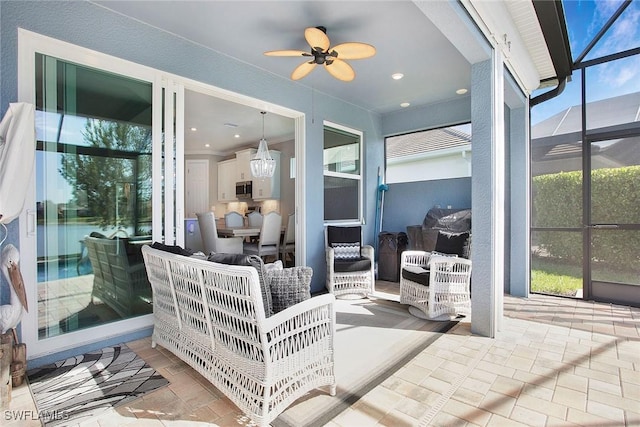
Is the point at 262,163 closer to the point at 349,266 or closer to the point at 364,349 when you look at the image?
the point at 349,266

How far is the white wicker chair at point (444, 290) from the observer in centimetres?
327

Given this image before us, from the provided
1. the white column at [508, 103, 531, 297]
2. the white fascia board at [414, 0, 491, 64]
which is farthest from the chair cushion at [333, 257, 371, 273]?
the white fascia board at [414, 0, 491, 64]

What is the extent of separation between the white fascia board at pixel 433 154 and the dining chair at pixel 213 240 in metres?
3.12

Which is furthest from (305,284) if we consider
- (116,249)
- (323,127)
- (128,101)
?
(323,127)

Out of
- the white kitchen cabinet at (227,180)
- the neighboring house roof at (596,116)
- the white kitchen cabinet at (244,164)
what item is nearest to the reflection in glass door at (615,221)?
the neighboring house roof at (596,116)

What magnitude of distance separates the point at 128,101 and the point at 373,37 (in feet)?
7.89

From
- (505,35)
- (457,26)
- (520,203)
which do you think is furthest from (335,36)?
(520,203)

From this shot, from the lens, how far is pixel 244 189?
24.8ft

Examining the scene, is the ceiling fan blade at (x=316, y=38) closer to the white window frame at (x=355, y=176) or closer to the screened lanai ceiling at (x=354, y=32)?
the screened lanai ceiling at (x=354, y=32)

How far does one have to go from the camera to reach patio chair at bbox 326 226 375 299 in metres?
4.10

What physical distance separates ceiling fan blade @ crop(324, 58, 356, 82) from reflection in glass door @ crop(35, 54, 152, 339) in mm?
1734

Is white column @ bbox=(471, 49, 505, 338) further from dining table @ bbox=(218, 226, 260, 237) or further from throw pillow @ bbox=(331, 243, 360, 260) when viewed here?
dining table @ bbox=(218, 226, 260, 237)

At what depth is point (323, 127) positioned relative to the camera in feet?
15.2

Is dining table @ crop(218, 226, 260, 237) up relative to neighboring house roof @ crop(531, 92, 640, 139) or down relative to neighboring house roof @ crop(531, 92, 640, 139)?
down
